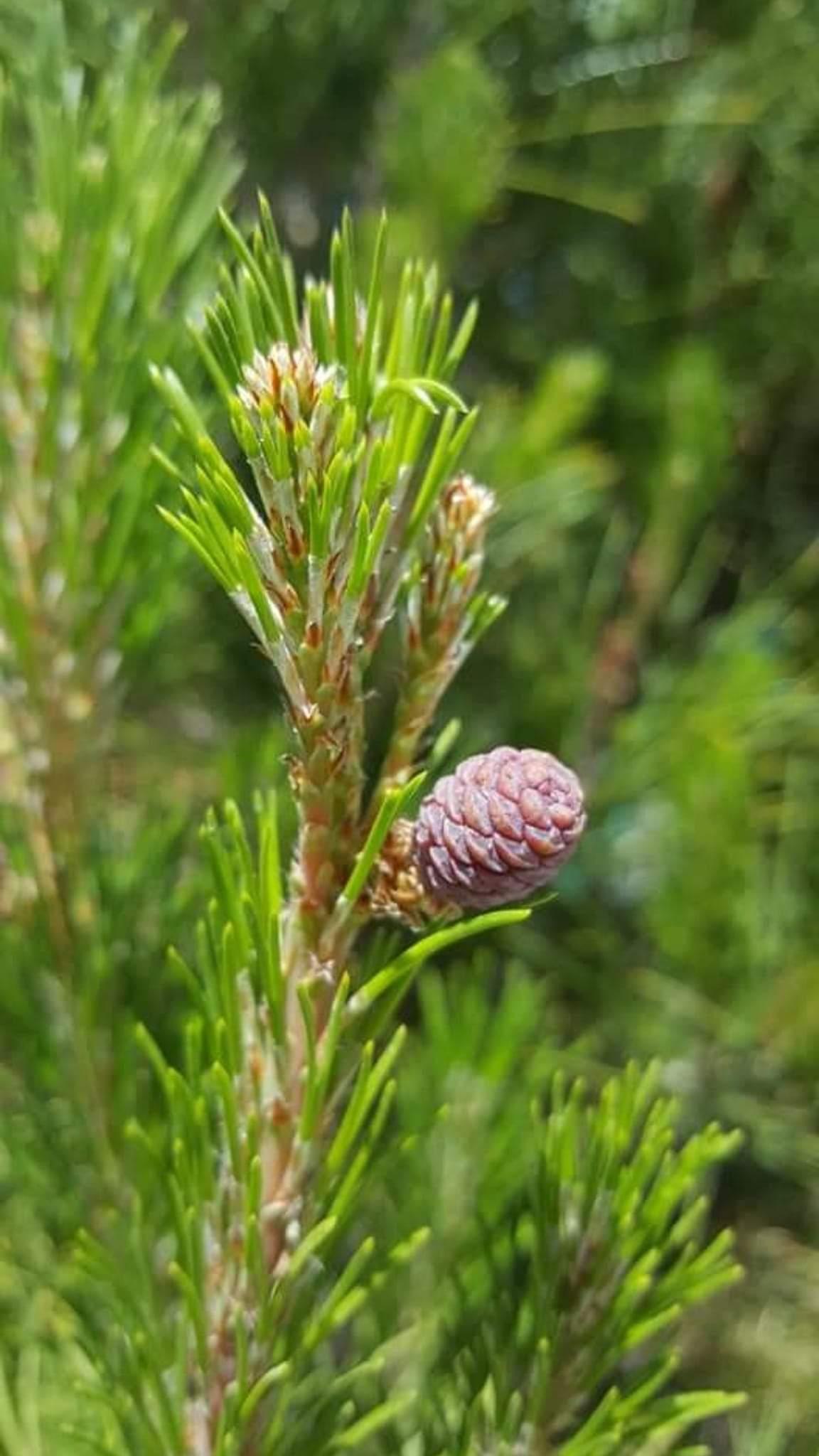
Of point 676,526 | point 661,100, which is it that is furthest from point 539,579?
point 661,100

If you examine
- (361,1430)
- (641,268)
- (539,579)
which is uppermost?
(641,268)

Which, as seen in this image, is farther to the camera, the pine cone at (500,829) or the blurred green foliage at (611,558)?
the blurred green foliage at (611,558)

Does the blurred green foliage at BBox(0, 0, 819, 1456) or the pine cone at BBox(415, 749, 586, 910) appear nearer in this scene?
the pine cone at BBox(415, 749, 586, 910)

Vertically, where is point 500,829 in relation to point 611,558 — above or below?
below

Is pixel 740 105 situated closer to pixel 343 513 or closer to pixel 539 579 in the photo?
pixel 539 579
